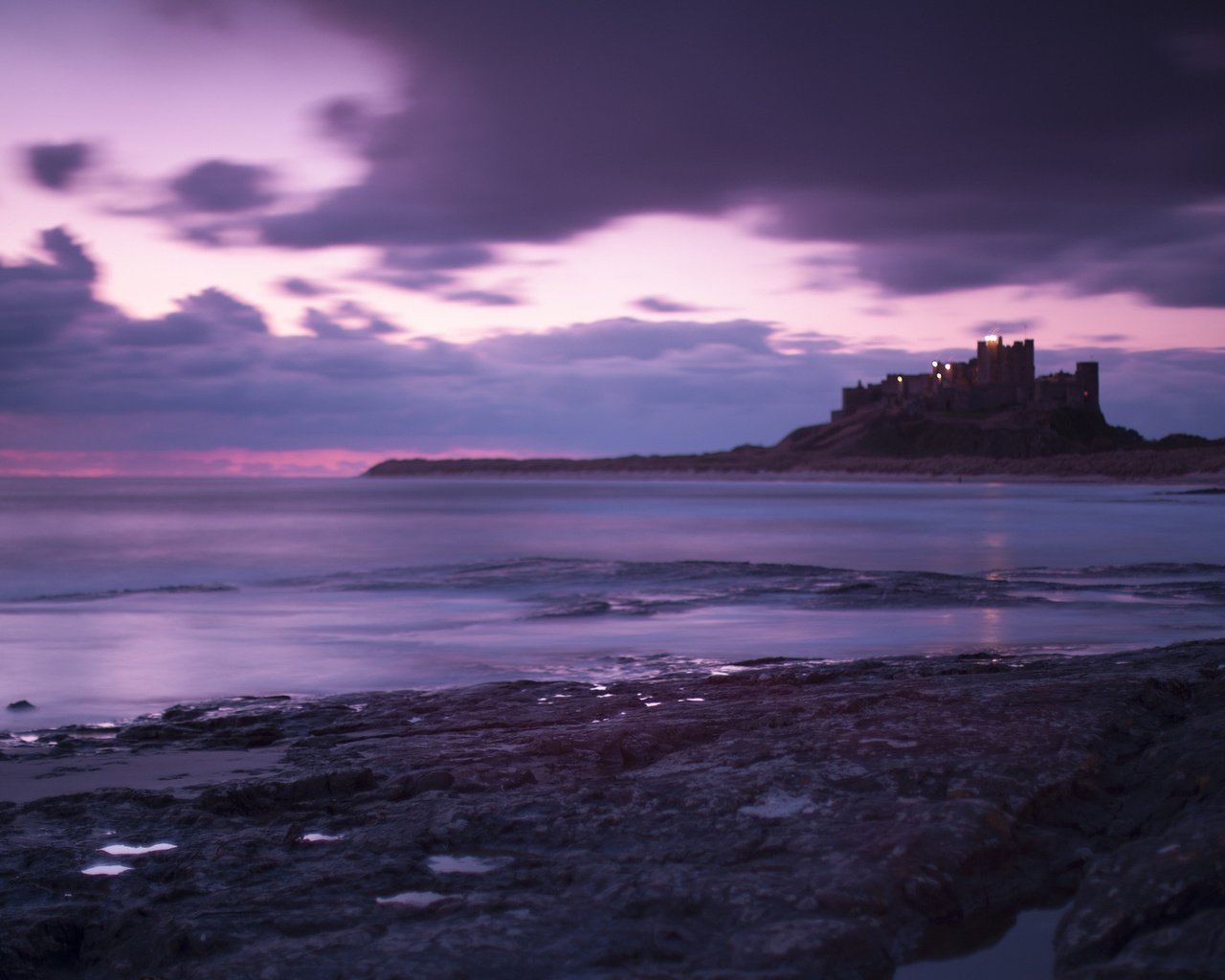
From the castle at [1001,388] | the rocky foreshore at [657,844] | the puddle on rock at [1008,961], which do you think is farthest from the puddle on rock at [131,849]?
the castle at [1001,388]

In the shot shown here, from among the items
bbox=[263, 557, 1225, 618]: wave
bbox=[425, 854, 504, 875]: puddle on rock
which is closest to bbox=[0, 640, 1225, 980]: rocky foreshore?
bbox=[425, 854, 504, 875]: puddle on rock

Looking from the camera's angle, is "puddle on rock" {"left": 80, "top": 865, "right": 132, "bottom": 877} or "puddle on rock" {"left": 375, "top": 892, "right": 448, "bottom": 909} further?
"puddle on rock" {"left": 80, "top": 865, "right": 132, "bottom": 877}

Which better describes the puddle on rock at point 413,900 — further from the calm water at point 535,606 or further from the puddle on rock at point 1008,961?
the calm water at point 535,606

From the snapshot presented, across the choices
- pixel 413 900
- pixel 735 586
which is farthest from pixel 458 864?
pixel 735 586

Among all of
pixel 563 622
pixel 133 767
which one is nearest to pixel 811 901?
pixel 133 767

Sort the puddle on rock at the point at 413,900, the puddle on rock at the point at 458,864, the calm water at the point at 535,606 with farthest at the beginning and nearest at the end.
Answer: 1. the calm water at the point at 535,606
2. the puddle on rock at the point at 458,864
3. the puddle on rock at the point at 413,900

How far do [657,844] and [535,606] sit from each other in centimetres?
954

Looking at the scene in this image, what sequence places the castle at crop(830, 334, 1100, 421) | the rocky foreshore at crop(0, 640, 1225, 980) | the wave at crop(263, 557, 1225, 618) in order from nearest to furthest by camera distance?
the rocky foreshore at crop(0, 640, 1225, 980) → the wave at crop(263, 557, 1225, 618) → the castle at crop(830, 334, 1100, 421)

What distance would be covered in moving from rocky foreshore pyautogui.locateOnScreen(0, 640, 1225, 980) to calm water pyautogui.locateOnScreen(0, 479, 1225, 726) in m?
3.11

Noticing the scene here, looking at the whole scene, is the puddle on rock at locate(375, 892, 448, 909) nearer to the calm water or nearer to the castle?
the calm water

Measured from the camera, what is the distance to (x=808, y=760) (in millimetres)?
3945

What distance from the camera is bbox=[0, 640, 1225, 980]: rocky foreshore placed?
104 inches

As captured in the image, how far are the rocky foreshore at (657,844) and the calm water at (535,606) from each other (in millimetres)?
3107

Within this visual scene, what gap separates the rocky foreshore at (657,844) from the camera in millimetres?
2648
